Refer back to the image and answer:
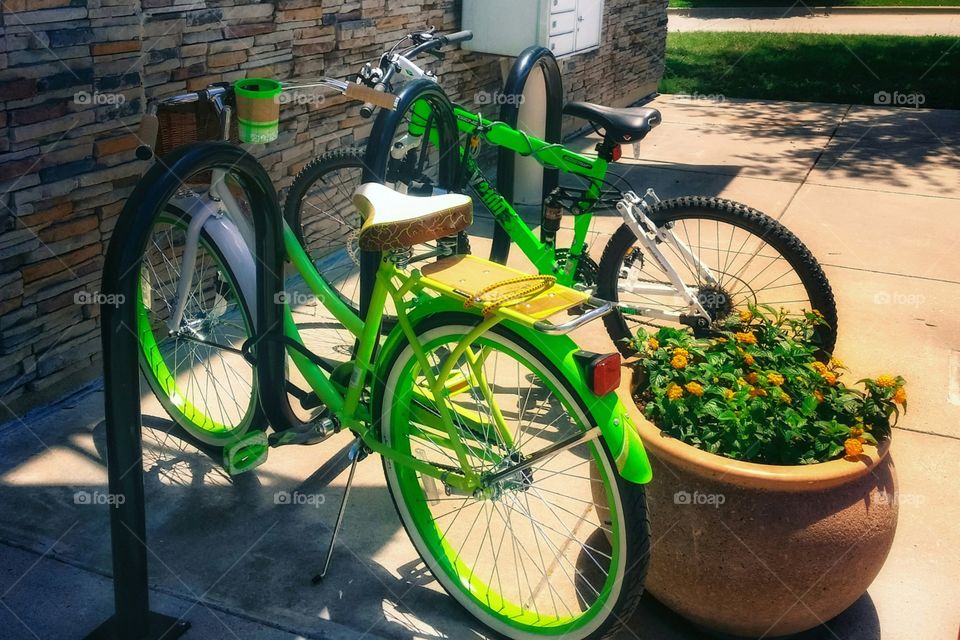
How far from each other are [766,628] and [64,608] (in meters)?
1.99

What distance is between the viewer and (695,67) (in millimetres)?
12641

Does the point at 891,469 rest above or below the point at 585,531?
above

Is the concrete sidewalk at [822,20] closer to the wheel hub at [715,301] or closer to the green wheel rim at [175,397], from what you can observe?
the wheel hub at [715,301]

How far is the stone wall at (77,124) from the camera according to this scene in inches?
146

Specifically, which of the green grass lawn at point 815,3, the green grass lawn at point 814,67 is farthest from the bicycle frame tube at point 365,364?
the green grass lawn at point 815,3

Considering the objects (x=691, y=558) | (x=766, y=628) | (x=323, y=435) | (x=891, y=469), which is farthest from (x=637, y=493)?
(x=323, y=435)

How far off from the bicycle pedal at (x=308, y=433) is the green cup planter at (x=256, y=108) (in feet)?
3.01

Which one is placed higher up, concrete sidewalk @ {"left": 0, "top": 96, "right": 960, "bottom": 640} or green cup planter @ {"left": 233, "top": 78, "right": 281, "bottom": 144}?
green cup planter @ {"left": 233, "top": 78, "right": 281, "bottom": 144}

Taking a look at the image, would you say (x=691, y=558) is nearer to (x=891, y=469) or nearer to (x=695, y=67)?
(x=891, y=469)

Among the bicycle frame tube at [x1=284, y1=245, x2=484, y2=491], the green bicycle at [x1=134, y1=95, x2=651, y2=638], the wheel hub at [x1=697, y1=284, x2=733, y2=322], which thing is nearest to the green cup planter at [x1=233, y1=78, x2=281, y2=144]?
the green bicycle at [x1=134, y1=95, x2=651, y2=638]

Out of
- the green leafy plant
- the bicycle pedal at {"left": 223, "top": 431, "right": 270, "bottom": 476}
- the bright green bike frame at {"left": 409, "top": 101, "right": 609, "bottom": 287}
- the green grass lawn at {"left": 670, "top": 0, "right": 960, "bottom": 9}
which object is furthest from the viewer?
the green grass lawn at {"left": 670, "top": 0, "right": 960, "bottom": 9}

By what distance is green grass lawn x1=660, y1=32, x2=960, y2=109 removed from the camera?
1096cm

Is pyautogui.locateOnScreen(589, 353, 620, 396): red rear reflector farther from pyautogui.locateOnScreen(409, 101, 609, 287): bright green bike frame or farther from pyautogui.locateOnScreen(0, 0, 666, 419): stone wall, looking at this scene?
pyautogui.locateOnScreen(0, 0, 666, 419): stone wall

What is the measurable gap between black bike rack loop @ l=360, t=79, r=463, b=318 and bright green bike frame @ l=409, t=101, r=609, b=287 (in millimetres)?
164
